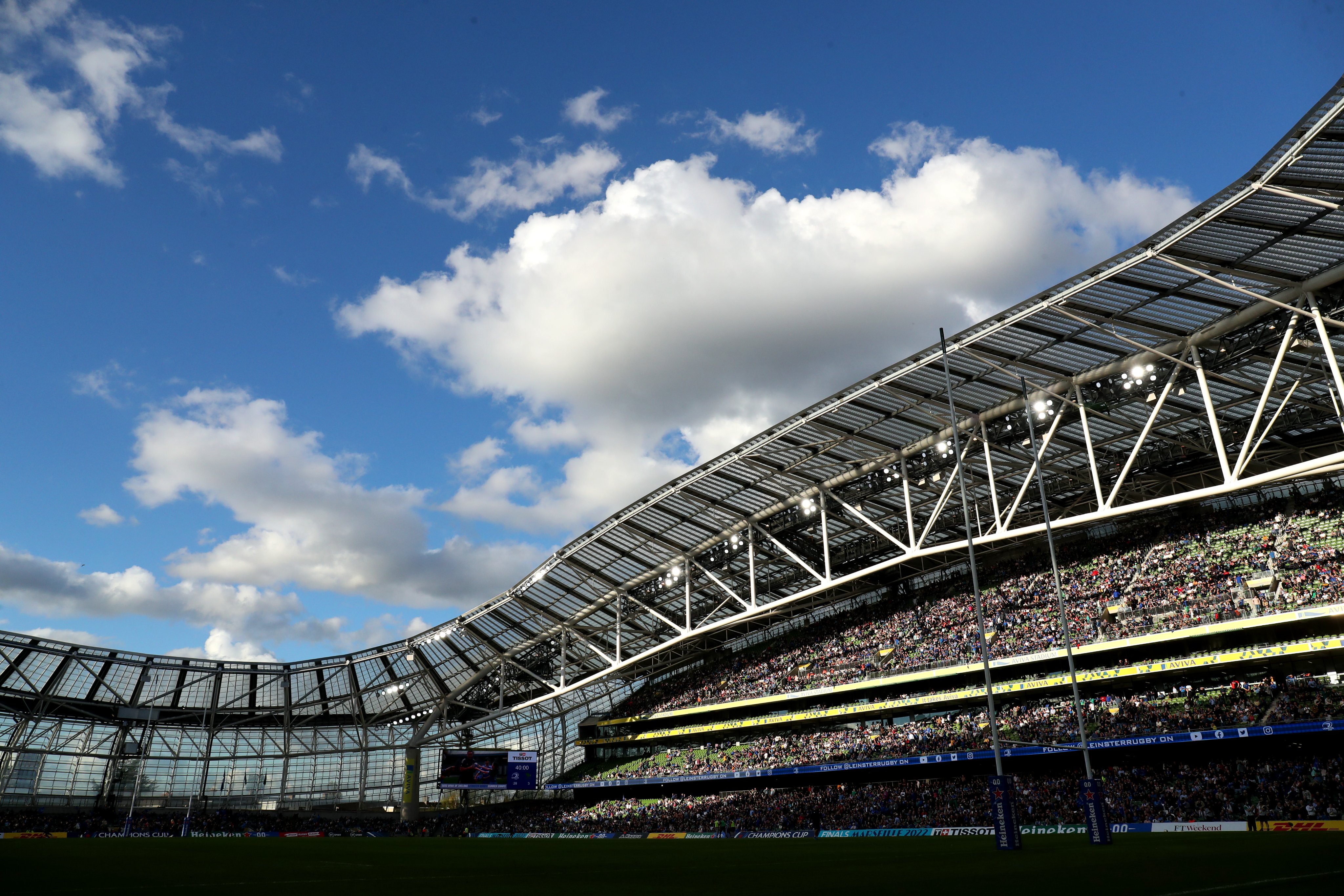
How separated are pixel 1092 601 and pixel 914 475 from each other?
11.1m

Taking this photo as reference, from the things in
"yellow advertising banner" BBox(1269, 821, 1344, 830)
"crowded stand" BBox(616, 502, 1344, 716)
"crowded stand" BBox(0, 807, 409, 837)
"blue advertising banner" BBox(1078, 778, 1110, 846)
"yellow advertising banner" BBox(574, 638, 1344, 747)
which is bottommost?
"crowded stand" BBox(0, 807, 409, 837)

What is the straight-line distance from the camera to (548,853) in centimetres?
2842

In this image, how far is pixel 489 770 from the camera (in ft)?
199

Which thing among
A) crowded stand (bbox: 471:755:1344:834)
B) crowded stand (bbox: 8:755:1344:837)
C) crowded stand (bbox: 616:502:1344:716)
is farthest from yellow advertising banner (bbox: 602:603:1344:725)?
crowded stand (bbox: 8:755:1344:837)

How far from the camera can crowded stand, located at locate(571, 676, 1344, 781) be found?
32.7 m

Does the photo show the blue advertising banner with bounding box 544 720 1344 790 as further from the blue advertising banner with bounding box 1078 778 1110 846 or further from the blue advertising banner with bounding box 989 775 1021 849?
the blue advertising banner with bounding box 989 775 1021 849

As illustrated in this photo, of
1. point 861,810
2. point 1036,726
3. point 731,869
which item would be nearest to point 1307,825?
point 1036,726

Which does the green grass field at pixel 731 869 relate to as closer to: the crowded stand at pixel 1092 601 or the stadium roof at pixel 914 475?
the crowded stand at pixel 1092 601

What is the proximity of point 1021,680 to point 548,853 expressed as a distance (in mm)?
25405

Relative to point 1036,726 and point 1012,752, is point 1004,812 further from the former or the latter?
point 1012,752

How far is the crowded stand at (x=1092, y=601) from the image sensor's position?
35.8 meters

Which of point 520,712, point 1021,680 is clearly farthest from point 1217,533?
point 520,712

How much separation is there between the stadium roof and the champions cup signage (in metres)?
4.71

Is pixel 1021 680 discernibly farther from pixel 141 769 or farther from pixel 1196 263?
pixel 141 769
